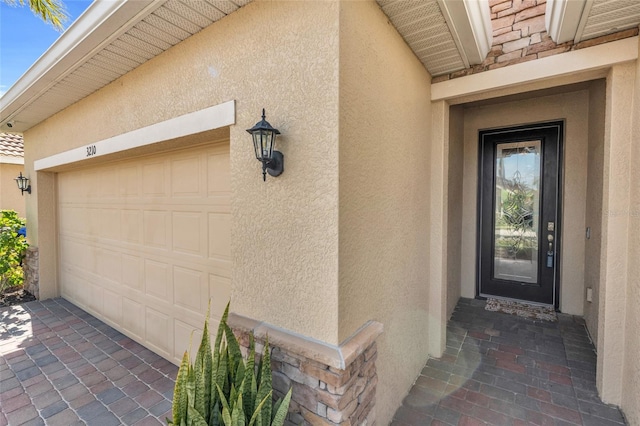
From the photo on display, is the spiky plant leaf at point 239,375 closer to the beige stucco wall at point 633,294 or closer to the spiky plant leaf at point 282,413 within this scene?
the spiky plant leaf at point 282,413

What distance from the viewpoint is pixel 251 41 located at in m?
2.34

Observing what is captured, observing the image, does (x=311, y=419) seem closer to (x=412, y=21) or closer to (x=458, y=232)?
(x=412, y=21)

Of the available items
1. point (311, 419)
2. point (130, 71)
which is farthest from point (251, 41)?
point (311, 419)

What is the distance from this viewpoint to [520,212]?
5.22 metres

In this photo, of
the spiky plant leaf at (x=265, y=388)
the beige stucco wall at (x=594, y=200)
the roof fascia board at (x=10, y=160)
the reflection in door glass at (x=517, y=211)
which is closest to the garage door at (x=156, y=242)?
the spiky plant leaf at (x=265, y=388)

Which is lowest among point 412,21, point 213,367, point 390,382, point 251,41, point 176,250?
point 390,382

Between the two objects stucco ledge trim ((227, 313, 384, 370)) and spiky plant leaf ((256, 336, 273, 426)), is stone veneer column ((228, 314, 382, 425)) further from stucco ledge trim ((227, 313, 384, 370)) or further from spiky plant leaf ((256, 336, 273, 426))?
spiky plant leaf ((256, 336, 273, 426))

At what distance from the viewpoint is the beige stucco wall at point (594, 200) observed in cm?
361

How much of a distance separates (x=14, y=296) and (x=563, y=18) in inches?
399

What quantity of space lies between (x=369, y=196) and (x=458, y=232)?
3809mm

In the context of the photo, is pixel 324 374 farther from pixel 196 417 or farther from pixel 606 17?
pixel 606 17

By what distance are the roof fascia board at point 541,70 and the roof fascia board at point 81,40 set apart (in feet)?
10.1

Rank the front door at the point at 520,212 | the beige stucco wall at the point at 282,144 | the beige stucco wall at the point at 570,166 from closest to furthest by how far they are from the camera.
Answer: the beige stucco wall at the point at 282,144 → the beige stucco wall at the point at 570,166 → the front door at the point at 520,212

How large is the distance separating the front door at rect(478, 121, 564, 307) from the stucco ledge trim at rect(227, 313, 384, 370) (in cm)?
424
